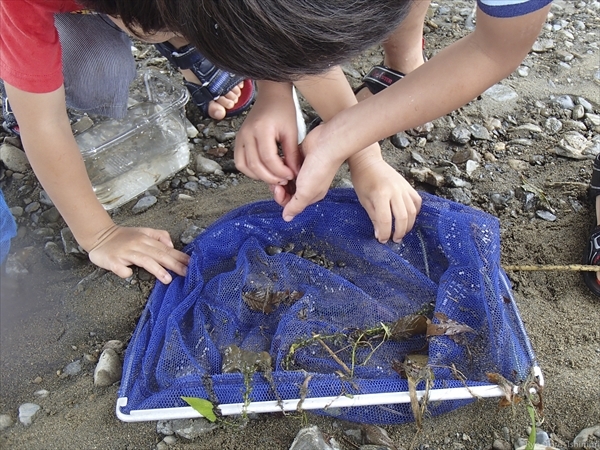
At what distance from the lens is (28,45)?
66.1 inches

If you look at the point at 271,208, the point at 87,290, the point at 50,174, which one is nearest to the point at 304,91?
the point at 271,208

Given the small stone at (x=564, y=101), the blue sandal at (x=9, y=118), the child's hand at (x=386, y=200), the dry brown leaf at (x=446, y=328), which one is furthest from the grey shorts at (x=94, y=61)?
the small stone at (x=564, y=101)

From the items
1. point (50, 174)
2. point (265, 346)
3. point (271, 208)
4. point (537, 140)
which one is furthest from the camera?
point (537, 140)

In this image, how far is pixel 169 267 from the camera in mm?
1934

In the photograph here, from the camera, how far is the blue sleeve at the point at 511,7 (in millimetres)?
1363

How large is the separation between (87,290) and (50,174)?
0.45 metres

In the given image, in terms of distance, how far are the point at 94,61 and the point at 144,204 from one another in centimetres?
59

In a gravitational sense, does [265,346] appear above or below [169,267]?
below

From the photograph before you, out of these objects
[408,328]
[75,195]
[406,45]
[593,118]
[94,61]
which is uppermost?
[94,61]

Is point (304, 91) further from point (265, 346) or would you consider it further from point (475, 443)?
point (475, 443)

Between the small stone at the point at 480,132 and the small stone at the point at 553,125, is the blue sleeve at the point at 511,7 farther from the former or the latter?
the small stone at the point at 553,125

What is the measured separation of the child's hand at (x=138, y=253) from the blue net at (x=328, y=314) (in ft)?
0.18

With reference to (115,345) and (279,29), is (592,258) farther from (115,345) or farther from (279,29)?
(115,345)

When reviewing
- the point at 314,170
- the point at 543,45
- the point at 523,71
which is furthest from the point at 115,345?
the point at 543,45
